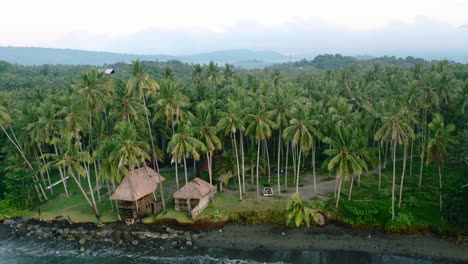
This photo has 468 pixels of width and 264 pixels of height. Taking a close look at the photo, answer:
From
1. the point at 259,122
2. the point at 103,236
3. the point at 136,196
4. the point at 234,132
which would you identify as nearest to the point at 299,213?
the point at 259,122

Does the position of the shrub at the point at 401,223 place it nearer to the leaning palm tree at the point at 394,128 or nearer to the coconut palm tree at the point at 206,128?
the leaning palm tree at the point at 394,128

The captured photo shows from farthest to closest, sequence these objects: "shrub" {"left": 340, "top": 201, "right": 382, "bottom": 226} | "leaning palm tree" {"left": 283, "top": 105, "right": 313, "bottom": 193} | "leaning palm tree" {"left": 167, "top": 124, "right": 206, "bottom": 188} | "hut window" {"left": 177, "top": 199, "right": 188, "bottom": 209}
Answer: "hut window" {"left": 177, "top": 199, "right": 188, "bottom": 209}
"leaning palm tree" {"left": 167, "top": 124, "right": 206, "bottom": 188}
"leaning palm tree" {"left": 283, "top": 105, "right": 313, "bottom": 193}
"shrub" {"left": 340, "top": 201, "right": 382, "bottom": 226}

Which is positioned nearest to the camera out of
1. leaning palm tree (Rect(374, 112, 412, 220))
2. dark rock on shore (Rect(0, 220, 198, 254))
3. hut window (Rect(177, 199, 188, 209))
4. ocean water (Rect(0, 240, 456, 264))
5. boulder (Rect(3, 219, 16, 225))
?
ocean water (Rect(0, 240, 456, 264))

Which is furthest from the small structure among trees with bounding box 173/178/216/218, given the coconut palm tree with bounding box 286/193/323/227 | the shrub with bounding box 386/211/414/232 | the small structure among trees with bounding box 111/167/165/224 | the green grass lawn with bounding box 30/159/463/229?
the shrub with bounding box 386/211/414/232

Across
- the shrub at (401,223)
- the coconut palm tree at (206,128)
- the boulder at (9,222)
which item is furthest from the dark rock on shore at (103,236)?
the shrub at (401,223)

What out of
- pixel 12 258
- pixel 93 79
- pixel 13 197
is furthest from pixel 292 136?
pixel 13 197

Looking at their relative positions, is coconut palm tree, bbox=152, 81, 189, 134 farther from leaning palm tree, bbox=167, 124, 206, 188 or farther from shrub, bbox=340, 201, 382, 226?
shrub, bbox=340, 201, 382, 226

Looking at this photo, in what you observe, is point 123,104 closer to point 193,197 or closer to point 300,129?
point 193,197
